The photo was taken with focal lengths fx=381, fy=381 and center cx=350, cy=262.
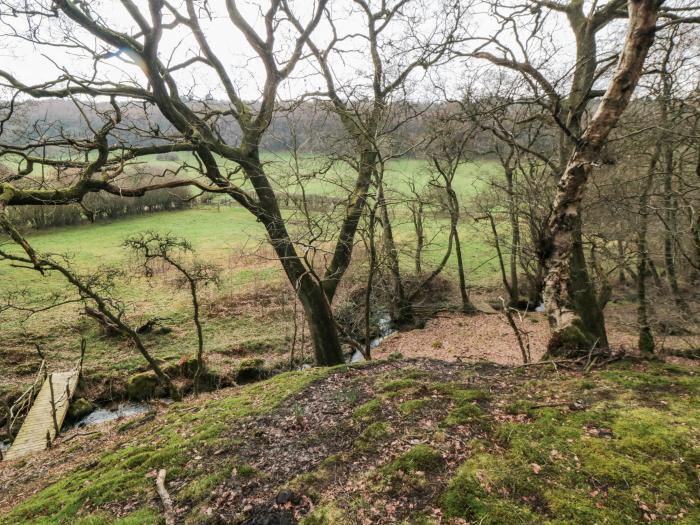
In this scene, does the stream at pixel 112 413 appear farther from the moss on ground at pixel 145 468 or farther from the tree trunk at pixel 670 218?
the tree trunk at pixel 670 218

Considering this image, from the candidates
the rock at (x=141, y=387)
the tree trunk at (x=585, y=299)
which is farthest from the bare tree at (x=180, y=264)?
the tree trunk at (x=585, y=299)

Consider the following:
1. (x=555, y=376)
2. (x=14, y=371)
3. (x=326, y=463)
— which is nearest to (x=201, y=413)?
(x=326, y=463)

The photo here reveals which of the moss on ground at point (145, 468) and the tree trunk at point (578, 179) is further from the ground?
the tree trunk at point (578, 179)

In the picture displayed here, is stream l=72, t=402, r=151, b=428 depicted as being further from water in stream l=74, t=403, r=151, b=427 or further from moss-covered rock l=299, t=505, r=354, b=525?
moss-covered rock l=299, t=505, r=354, b=525

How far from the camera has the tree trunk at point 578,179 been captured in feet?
13.6

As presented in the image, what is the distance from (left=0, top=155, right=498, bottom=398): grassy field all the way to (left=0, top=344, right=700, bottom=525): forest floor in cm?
430

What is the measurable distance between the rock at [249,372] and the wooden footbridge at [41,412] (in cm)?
479

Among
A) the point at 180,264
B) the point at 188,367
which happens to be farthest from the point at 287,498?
the point at 188,367

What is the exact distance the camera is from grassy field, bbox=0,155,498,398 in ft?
45.1

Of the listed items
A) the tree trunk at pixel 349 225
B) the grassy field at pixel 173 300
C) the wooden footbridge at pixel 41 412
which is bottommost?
the wooden footbridge at pixel 41 412

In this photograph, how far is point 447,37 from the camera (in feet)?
27.1

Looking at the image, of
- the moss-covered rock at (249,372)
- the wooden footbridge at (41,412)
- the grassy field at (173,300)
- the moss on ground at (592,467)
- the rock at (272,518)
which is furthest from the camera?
the grassy field at (173,300)

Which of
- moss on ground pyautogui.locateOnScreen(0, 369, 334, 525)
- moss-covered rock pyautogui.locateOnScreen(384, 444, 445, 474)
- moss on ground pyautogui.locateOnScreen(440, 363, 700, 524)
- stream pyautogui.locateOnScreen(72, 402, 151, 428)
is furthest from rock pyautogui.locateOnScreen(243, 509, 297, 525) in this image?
stream pyautogui.locateOnScreen(72, 402, 151, 428)

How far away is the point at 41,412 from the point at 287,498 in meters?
11.1
